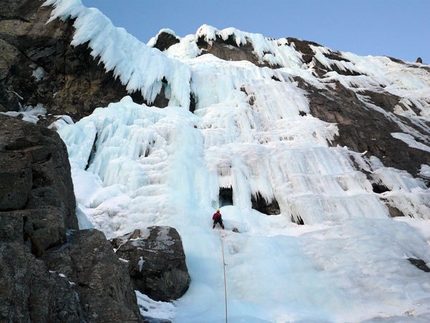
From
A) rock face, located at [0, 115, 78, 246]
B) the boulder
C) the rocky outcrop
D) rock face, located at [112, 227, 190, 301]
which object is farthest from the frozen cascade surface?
rock face, located at [0, 115, 78, 246]

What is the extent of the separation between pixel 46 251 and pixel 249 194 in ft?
31.3

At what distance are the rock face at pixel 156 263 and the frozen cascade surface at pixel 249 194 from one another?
43 cm

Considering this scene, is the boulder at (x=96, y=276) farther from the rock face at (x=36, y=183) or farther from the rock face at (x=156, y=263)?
the rock face at (x=156, y=263)

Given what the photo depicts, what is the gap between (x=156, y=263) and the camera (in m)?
8.36

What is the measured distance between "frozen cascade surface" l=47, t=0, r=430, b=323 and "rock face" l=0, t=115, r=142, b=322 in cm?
249

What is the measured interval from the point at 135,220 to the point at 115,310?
276 inches

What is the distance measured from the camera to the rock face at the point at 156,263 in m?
8.02

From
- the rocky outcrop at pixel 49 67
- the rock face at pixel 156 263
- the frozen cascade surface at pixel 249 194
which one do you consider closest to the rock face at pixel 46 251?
the rock face at pixel 156 263

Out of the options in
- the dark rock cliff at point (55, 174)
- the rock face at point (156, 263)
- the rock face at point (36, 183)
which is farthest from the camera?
the rock face at point (156, 263)

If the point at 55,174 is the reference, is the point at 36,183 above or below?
below

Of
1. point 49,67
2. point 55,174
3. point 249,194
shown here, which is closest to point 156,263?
point 55,174

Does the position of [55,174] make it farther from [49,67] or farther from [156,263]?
[49,67]

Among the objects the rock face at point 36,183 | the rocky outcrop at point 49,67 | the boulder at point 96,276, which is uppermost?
the rocky outcrop at point 49,67

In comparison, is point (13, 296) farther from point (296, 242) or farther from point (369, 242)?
point (369, 242)
